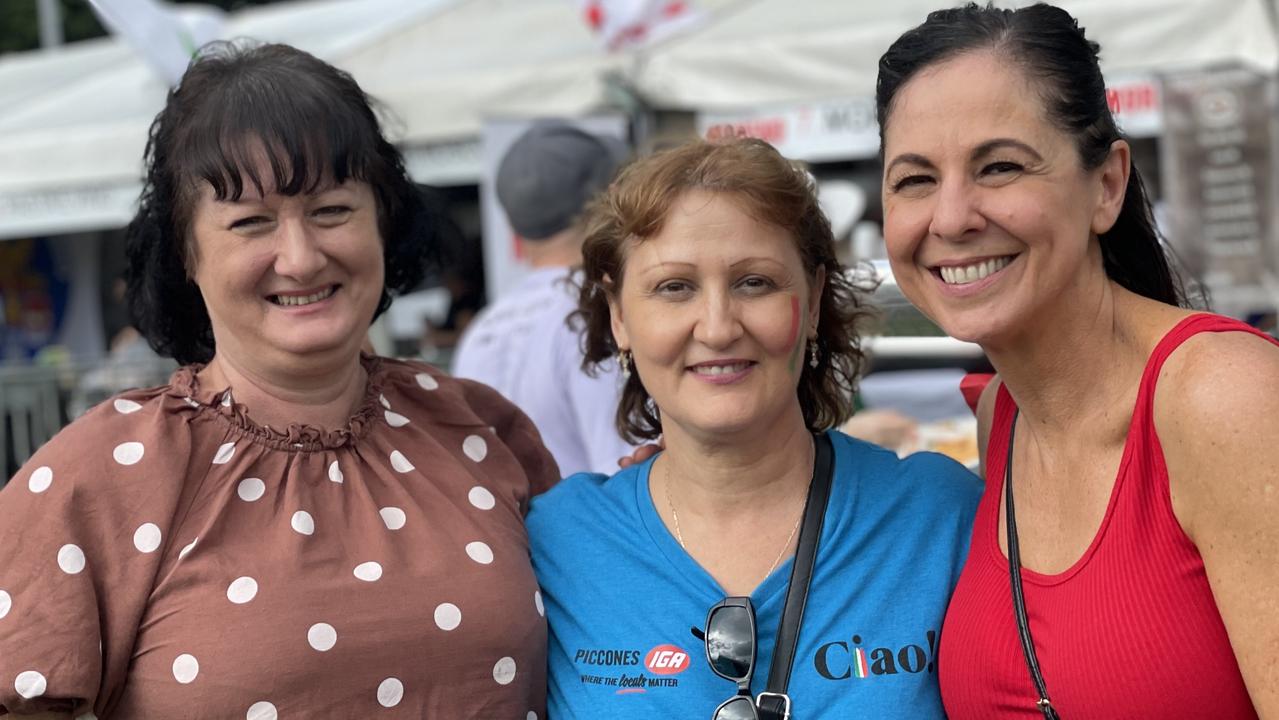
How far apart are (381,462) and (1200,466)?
54.5 inches

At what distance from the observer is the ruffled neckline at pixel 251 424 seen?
7.48ft

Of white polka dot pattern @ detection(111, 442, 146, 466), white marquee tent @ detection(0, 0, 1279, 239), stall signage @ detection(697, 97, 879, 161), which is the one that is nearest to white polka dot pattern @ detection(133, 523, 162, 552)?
white polka dot pattern @ detection(111, 442, 146, 466)

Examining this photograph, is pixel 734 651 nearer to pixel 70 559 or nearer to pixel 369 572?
pixel 369 572

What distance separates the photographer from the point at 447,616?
86.9 inches

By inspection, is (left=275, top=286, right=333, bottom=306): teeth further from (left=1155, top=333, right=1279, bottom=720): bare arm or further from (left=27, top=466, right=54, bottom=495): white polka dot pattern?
(left=1155, top=333, right=1279, bottom=720): bare arm

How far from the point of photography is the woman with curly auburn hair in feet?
7.10

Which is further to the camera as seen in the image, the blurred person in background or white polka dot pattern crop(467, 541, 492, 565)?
the blurred person in background

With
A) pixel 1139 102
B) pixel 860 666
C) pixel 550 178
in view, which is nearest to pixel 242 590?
pixel 860 666

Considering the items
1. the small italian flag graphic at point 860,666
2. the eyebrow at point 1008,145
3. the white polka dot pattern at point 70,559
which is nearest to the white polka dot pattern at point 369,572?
the white polka dot pattern at point 70,559

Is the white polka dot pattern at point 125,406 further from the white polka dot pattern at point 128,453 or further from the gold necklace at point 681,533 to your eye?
the gold necklace at point 681,533

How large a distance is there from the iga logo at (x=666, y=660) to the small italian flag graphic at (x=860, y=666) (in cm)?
28

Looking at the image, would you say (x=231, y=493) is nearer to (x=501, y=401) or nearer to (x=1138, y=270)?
(x=501, y=401)

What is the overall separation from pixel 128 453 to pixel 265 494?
231mm

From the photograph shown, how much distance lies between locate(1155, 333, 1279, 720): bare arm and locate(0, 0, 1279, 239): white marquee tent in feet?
5.60
